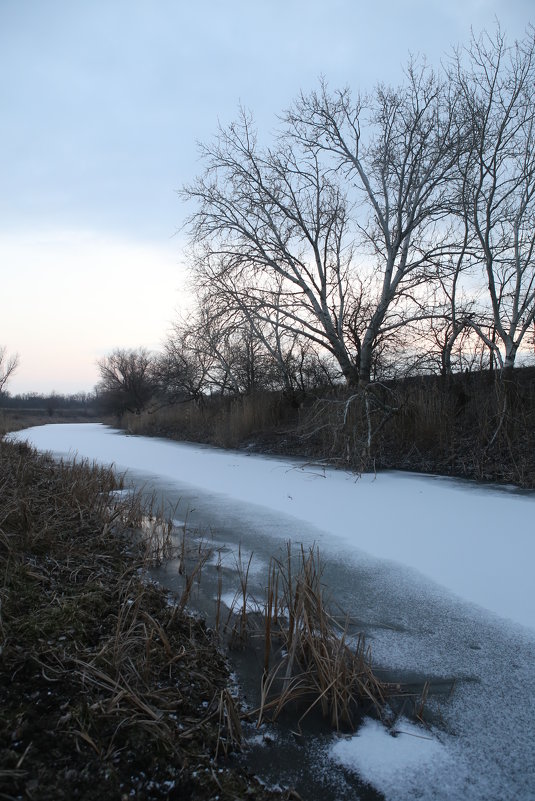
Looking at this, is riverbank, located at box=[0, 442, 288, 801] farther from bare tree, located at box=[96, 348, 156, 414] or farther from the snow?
bare tree, located at box=[96, 348, 156, 414]

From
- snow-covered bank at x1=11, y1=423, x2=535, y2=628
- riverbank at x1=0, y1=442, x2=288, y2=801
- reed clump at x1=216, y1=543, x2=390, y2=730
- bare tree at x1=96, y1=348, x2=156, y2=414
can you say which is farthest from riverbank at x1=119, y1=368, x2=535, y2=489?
bare tree at x1=96, y1=348, x2=156, y2=414

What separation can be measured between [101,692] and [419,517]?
4224 millimetres

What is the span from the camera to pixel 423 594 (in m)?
3.45

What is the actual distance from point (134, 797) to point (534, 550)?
12.6 feet

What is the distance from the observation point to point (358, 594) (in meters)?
3.48

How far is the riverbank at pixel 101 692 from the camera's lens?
1.56m

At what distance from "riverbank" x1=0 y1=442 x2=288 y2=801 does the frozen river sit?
1.29 ft

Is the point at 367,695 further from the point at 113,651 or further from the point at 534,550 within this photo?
the point at 534,550

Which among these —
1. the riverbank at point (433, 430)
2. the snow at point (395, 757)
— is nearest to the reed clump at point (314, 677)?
the snow at point (395, 757)

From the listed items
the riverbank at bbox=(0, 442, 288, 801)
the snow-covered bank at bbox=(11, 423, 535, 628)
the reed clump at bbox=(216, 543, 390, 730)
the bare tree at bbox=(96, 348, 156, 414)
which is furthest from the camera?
the bare tree at bbox=(96, 348, 156, 414)

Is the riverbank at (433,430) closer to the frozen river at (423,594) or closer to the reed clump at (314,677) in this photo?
the frozen river at (423,594)

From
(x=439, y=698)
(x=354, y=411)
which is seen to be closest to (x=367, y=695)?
(x=439, y=698)

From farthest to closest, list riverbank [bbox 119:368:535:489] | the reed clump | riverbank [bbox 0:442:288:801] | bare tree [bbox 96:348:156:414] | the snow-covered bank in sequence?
bare tree [bbox 96:348:156:414] → riverbank [bbox 119:368:535:489] → the snow-covered bank → the reed clump → riverbank [bbox 0:442:288:801]

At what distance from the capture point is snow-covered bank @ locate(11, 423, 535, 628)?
367 cm
